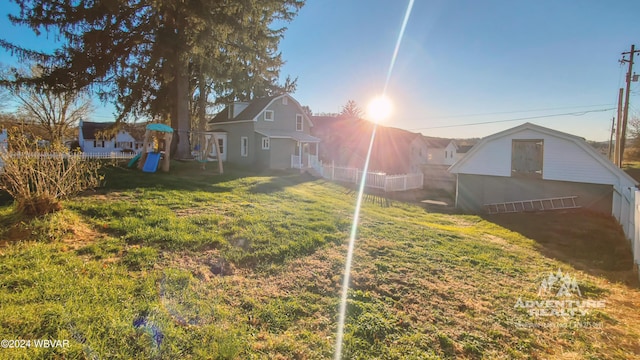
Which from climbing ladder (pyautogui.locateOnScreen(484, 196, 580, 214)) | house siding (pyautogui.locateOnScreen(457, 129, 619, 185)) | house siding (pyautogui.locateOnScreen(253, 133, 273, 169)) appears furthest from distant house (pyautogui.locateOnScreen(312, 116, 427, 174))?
climbing ladder (pyautogui.locateOnScreen(484, 196, 580, 214))

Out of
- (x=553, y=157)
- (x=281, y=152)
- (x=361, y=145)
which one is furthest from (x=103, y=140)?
(x=553, y=157)

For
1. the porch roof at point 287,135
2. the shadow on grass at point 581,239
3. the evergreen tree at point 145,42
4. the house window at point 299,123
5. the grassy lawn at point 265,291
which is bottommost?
the shadow on grass at point 581,239

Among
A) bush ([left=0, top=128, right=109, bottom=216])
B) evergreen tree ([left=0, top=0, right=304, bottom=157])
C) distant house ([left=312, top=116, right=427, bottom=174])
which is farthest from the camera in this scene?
distant house ([left=312, top=116, right=427, bottom=174])

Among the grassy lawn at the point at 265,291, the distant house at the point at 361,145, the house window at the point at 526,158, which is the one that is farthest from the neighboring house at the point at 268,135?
the grassy lawn at the point at 265,291

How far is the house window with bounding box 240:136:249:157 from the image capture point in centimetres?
2409

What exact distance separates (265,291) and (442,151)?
52.8 m

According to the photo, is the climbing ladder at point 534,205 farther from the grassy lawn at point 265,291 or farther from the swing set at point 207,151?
the swing set at point 207,151

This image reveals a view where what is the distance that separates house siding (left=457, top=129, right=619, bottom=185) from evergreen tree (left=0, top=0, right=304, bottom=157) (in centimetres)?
1359

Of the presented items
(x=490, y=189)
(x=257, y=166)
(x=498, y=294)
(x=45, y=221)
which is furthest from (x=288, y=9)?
(x=498, y=294)

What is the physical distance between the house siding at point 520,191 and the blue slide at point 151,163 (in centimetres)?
1648

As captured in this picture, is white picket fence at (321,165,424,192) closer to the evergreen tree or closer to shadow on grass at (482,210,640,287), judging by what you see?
shadow on grass at (482,210,640,287)

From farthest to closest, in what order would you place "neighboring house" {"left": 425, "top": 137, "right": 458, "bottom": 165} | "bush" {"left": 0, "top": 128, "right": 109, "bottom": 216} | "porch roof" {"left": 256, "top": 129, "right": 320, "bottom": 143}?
"neighboring house" {"left": 425, "top": 137, "right": 458, "bottom": 165} → "porch roof" {"left": 256, "top": 129, "right": 320, "bottom": 143} → "bush" {"left": 0, "top": 128, "right": 109, "bottom": 216}

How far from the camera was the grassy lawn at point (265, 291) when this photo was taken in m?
3.14

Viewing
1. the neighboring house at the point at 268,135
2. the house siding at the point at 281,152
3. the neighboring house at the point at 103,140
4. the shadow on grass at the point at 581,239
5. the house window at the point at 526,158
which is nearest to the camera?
the shadow on grass at the point at 581,239
